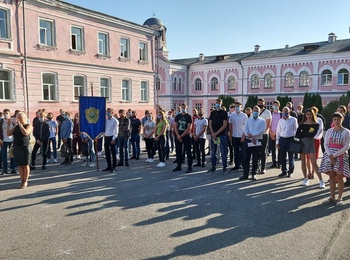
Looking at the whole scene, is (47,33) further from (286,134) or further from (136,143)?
(286,134)

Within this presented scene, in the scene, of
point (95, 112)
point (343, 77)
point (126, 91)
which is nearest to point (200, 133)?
point (95, 112)

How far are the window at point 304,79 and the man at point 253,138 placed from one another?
35370mm

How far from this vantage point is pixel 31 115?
19.9 m

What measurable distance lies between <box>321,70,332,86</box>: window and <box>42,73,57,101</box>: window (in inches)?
1255

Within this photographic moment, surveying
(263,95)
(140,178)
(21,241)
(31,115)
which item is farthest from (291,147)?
(263,95)

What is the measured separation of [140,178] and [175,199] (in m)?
2.34

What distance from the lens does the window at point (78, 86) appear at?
22953 millimetres

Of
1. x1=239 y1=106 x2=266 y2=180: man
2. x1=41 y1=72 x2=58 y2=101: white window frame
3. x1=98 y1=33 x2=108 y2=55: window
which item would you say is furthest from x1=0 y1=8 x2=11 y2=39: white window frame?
x1=239 y1=106 x2=266 y2=180: man

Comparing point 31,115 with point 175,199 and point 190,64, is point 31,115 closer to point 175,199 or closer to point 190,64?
point 175,199

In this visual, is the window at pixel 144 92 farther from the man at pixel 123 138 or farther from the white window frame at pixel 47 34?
the man at pixel 123 138

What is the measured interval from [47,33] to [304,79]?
3192 cm

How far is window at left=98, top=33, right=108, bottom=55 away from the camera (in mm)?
24480

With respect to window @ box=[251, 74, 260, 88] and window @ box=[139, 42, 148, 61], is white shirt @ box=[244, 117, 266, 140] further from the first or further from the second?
window @ box=[251, 74, 260, 88]

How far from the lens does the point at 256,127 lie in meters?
8.52
